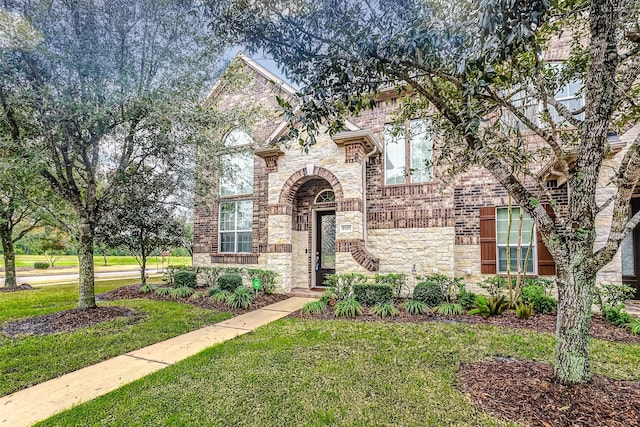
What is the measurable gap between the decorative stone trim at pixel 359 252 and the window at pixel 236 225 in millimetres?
3834

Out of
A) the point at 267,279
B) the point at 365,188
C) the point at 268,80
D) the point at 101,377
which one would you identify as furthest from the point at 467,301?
the point at 101,377

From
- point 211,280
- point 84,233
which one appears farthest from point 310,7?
point 211,280

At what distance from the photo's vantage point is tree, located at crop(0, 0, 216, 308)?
5832mm

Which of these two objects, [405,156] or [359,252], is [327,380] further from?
[405,156]

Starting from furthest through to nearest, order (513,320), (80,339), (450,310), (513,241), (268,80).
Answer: (513,241)
(450,310)
(513,320)
(268,80)
(80,339)

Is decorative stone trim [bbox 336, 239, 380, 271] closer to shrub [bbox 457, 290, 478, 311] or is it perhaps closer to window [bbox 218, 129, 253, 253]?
shrub [bbox 457, 290, 478, 311]

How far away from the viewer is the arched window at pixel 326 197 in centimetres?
1055

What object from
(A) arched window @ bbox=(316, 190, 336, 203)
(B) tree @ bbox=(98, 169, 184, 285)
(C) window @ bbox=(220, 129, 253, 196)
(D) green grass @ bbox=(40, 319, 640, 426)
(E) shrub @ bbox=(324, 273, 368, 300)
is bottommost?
(D) green grass @ bbox=(40, 319, 640, 426)

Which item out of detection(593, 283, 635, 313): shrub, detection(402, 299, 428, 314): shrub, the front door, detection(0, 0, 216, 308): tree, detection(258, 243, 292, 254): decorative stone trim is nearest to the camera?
detection(0, 0, 216, 308): tree

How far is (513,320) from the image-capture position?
21.9 ft

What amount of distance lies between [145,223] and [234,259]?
3036mm

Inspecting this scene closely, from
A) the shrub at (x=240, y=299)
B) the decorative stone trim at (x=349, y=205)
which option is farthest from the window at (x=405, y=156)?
the shrub at (x=240, y=299)

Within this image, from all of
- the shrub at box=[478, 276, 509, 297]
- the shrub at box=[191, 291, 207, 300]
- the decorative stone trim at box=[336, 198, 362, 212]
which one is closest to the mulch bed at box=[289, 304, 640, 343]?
the shrub at box=[478, 276, 509, 297]

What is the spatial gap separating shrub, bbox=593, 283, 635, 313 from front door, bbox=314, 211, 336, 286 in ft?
21.9
